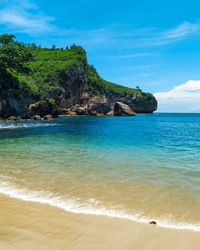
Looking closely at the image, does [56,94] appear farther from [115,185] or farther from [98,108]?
[115,185]

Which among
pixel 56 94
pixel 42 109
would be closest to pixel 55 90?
pixel 56 94

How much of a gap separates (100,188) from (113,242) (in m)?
3.13

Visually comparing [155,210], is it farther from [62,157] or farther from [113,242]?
[62,157]

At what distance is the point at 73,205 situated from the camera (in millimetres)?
5434

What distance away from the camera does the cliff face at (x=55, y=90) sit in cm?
5412

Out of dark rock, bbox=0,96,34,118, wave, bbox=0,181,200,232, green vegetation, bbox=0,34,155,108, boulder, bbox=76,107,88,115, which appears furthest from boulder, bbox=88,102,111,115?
wave, bbox=0,181,200,232

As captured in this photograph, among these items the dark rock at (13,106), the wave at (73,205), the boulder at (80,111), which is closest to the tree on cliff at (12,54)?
the dark rock at (13,106)

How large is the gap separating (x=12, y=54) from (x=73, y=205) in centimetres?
5785

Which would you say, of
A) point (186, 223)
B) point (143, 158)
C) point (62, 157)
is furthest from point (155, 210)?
point (62, 157)

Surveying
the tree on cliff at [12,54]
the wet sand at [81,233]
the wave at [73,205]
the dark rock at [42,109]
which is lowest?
the wave at [73,205]

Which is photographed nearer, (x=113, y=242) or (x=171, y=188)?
(x=113, y=242)

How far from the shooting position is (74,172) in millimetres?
8656

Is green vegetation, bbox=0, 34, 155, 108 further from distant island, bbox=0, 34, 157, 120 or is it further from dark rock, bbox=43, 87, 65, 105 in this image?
dark rock, bbox=43, 87, 65, 105

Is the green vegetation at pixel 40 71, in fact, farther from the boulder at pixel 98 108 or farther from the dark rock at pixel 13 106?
the boulder at pixel 98 108
